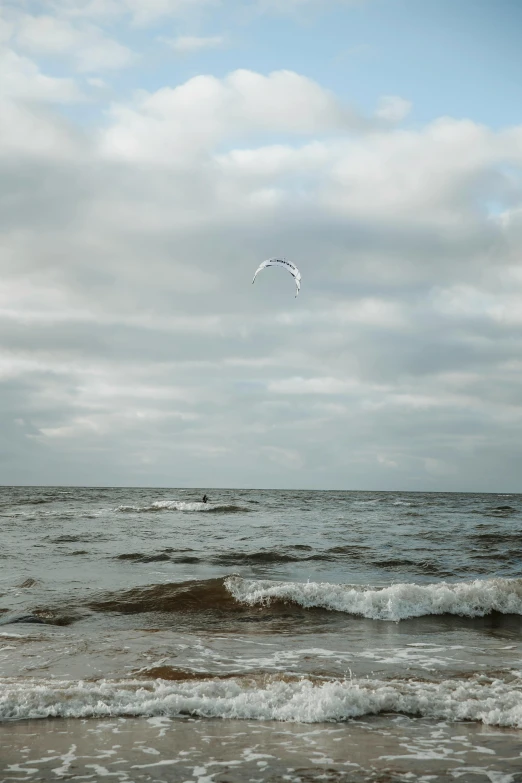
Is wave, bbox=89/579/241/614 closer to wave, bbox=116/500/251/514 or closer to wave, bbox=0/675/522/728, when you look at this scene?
wave, bbox=0/675/522/728

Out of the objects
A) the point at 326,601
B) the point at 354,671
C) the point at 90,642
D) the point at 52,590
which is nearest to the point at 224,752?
the point at 354,671

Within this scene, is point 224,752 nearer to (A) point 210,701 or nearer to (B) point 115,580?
(A) point 210,701

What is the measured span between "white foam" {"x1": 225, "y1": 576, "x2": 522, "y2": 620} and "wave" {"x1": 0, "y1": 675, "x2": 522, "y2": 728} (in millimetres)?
5922

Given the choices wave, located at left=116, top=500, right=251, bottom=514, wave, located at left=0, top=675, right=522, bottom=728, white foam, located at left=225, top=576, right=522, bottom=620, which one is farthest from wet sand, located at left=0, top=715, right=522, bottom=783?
wave, located at left=116, top=500, right=251, bottom=514

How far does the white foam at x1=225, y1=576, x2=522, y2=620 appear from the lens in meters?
13.6

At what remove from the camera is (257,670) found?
849 cm

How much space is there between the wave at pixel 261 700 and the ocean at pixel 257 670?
2 cm

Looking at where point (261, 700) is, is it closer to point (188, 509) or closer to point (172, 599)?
point (172, 599)

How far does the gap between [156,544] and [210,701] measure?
17.6 meters

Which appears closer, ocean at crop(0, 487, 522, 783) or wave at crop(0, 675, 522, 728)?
ocean at crop(0, 487, 522, 783)

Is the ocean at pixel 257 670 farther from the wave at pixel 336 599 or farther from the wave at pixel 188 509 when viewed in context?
the wave at pixel 188 509

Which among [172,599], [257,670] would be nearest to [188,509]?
[172,599]

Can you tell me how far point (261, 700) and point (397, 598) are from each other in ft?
24.0

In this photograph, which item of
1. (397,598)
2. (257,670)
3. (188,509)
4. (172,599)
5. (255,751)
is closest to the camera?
(255,751)
